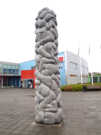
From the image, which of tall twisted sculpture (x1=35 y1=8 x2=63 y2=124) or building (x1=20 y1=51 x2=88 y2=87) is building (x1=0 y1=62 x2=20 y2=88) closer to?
building (x1=20 y1=51 x2=88 y2=87)

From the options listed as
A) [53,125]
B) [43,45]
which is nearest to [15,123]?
[53,125]

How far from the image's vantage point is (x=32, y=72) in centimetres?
3675

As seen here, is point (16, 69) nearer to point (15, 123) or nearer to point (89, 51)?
point (89, 51)

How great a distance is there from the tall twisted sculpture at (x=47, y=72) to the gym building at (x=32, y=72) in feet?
87.2

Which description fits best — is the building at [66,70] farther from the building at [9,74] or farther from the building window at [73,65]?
the building at [9,74]

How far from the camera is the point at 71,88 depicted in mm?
25984

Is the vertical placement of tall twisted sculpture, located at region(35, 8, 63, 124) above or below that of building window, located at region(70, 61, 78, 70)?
below

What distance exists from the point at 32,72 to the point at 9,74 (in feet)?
34.2

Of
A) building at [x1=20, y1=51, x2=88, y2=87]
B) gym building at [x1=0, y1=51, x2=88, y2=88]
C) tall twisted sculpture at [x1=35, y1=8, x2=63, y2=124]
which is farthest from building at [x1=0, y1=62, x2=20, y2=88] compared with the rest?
tall twisted sculpture at [x1=35, y1=8, x2=63, y2=124]

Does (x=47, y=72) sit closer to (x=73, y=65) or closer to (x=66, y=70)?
(x=66, y=70)

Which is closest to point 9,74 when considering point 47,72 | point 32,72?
point 32,72

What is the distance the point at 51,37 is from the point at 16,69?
42.6 m

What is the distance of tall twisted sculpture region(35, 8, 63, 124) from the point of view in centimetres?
567

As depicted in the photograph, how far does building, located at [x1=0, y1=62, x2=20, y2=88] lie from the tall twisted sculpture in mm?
39446
